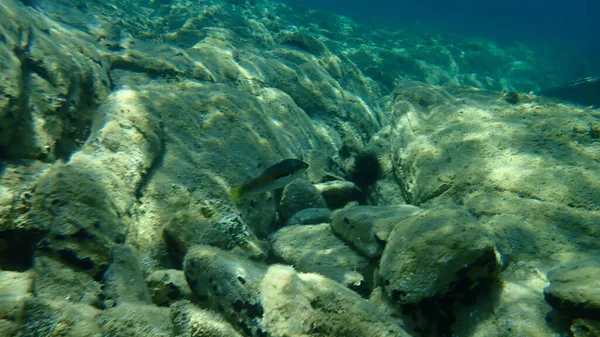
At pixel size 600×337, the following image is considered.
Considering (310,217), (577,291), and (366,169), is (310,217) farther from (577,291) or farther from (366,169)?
(577,291)

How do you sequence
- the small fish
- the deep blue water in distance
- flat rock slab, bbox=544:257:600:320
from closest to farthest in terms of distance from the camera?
flat rock slab, bbox=544:257:600:320
the small fish
the deep blue water in distance

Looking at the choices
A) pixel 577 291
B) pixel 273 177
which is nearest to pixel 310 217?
pixel 273 177

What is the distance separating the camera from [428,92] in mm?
5883

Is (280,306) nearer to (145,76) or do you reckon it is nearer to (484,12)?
(145,76)

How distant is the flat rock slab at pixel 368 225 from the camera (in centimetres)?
317

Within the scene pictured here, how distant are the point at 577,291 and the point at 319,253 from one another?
2.04 metres

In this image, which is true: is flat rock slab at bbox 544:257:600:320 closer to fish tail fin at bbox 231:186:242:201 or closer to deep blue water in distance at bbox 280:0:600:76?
fish tail fin at bbox 231:186:242:201

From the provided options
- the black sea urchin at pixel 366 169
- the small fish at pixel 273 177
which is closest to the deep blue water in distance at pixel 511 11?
the black sea urchin at pixel 366 169

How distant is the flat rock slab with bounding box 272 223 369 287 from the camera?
303cm

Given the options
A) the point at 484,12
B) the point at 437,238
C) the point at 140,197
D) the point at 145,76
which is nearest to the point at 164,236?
the point at 140,197

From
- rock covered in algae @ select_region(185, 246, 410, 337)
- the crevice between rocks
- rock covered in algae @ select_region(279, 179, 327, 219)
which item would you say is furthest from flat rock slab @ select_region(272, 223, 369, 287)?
the crevice between rocks

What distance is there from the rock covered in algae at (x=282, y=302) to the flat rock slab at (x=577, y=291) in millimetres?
1031

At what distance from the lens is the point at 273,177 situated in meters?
3.03

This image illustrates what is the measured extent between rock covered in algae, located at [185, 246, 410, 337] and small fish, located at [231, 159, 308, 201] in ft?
2.35
